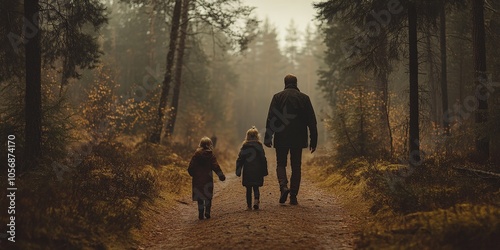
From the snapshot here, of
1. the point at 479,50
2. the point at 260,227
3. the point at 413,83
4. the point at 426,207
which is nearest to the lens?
the point at 426,207

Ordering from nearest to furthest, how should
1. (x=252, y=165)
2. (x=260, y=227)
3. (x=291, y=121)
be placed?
(x=260, y=227)
(x=252, y=165)
(x=291, y=121)

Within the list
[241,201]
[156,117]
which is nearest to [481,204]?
[241,201]

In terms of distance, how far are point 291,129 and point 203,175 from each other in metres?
2.26

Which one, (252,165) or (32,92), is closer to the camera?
(252,165)

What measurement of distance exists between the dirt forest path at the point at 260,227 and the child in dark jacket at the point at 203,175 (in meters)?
0.36

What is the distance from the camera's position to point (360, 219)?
305 inches

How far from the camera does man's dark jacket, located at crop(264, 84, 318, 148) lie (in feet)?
29.2

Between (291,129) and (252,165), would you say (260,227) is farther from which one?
(291,129)

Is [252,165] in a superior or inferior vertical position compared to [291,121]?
inferior

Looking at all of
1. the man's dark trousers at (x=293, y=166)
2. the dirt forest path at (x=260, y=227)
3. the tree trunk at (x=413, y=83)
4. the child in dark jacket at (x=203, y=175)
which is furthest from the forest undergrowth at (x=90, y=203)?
the tree trunk at (x=413, y=83)

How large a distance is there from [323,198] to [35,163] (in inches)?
291

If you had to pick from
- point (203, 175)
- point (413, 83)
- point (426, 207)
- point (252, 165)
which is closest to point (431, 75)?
point (413, 83)

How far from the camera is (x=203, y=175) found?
8633 mm

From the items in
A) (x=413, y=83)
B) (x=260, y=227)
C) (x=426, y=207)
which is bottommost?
(x=260, y=227)
